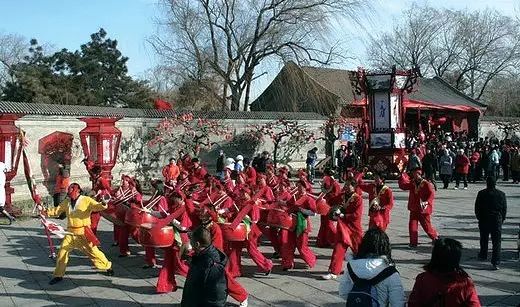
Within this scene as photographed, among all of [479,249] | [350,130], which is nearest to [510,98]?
[350,130]

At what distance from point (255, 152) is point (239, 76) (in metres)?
5.08

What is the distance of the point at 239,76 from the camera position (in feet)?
84.8

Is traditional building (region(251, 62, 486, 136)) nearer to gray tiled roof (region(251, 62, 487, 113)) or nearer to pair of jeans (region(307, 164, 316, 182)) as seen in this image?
gray tiled roof (region(251, 62, 487, 113))

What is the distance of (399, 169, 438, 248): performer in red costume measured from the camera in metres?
9.09

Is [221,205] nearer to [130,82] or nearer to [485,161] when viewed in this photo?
[485,161]

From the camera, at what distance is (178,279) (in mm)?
7656

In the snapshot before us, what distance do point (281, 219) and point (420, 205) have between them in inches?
107

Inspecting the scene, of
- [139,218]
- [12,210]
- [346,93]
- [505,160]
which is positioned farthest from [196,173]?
[346,93]

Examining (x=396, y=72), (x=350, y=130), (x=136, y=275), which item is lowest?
(x=136, y=275)

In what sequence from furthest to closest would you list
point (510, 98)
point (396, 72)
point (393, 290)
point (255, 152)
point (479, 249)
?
point (510, 98), point (255, 152), point (396, 72), point (479, 249), point (393, 290)

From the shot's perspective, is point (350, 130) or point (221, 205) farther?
point (350, 130)

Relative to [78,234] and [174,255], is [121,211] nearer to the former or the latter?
[78,234]

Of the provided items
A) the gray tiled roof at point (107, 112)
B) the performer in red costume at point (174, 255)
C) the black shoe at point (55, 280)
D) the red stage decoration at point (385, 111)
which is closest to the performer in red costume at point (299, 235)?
the performer in red costume at point (174, 255)

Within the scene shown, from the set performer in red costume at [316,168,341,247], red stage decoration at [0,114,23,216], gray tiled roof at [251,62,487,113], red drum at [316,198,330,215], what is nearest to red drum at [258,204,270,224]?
red drum at [316,198,330,215]
